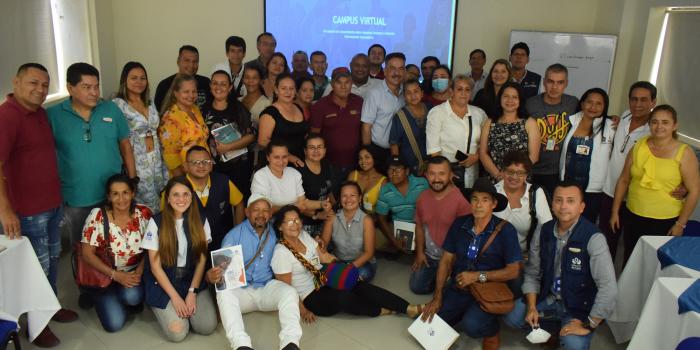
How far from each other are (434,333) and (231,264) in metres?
1.30

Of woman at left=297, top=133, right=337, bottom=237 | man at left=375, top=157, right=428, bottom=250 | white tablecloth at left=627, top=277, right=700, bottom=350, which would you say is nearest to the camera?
white tablecloth at left=627, top=277, right=700, bottom=350

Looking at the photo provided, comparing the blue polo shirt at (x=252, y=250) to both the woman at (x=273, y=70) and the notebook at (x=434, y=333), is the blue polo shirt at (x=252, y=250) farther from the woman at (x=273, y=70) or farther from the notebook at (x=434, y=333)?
the woman at (x=273, y=70)

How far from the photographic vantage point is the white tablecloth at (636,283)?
9.88 feet

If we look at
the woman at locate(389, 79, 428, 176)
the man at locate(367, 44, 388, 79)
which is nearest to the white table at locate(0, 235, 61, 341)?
the woman at locate(389, 79, 428, 176)

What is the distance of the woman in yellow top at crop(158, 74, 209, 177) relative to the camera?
3783 mm

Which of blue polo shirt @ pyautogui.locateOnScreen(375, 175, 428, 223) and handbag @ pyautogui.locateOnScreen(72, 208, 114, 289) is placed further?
blue polo shirt @ pyautogui.locateOnScreen(375, 175, 428, 223)

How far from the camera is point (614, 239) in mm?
3838

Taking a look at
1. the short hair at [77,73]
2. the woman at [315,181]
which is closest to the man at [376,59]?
the woman at [315,181]

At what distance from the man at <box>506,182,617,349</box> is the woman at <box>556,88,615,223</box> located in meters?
0.93

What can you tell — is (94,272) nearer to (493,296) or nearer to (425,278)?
(425,278)

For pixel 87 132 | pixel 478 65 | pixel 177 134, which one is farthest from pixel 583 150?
pixel 87 132

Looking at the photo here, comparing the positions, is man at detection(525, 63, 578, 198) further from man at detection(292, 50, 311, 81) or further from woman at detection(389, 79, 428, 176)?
man at detection(292, 50, 311, 81)

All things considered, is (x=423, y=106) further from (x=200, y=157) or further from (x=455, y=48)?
(x=455, y=48)

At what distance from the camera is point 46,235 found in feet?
10.1
